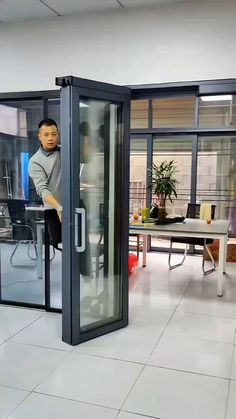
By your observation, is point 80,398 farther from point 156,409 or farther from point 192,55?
point 192,55

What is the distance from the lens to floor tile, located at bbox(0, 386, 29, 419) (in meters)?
2.17

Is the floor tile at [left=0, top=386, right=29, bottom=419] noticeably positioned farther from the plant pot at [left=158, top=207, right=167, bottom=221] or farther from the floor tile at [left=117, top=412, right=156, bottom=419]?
the plant pot at [left=158, top=207, right=167, bottom=221]

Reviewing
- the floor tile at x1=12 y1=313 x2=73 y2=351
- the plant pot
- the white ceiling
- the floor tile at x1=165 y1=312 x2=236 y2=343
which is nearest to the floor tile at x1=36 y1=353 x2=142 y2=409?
the floor tile at x1=12 y1=313 x2=73 y2=351

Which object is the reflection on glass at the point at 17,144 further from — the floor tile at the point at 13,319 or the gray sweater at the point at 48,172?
the floor tile at the point at 13,319

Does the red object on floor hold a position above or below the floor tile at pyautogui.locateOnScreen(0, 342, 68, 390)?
above

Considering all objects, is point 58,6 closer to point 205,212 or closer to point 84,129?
point 84,129

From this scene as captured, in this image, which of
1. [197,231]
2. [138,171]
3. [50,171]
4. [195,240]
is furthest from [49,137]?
[138,171]

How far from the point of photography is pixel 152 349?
2.98 meters

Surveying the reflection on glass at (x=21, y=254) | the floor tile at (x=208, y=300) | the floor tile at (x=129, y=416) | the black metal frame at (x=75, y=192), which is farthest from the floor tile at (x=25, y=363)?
the floor tile at (x=208, y=300)

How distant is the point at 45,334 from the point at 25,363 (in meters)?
0.50

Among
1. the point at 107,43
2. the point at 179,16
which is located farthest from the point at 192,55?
the point at 107,43

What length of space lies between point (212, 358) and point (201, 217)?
9.68 ft

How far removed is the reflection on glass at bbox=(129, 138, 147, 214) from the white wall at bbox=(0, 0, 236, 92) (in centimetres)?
323

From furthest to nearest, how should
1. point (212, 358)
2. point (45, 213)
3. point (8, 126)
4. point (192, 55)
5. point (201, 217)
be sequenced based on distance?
point (201, 217)
point (8, 126)
point (45, 213)
point (192, 55)
point (212, 358)
